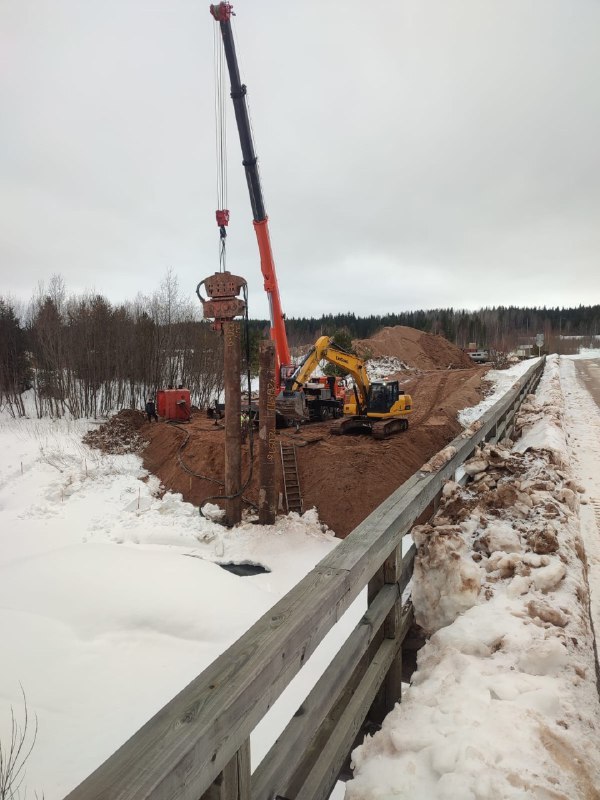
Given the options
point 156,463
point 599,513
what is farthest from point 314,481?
point 599,513

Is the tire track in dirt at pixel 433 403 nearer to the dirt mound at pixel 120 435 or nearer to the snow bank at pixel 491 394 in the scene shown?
the snow bank at pixel 491 394

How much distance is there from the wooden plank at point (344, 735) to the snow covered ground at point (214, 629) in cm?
14

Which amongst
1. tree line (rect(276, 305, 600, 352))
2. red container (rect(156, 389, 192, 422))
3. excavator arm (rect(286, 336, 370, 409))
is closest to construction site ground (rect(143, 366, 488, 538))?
red container (rect(156, 389, 192, 422))

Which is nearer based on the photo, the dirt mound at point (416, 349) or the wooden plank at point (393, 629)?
the wooden plank at point (393, 629)

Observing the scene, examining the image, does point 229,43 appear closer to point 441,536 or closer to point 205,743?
point 441,536

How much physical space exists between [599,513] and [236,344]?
24.7ft

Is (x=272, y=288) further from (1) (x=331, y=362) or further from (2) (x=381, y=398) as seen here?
(2) (x=381, y=398)

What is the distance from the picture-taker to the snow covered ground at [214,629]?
191cm

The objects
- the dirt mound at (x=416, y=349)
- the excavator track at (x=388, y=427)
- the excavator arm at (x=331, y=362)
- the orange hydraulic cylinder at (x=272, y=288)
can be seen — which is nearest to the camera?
the excavator track at (x=388, y=427)

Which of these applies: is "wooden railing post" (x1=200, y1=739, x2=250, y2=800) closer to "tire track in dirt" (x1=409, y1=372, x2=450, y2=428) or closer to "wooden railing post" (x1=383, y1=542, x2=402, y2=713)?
"wooden railing post" (x1=383, y1=542, x2=402, y2=713)

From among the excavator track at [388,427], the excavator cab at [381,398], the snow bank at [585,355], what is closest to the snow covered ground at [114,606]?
the excavator track at [388,427]

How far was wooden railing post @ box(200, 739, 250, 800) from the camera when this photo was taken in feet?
4.63

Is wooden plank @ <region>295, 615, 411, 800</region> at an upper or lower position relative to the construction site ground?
upper

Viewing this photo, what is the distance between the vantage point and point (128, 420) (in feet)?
62.5
